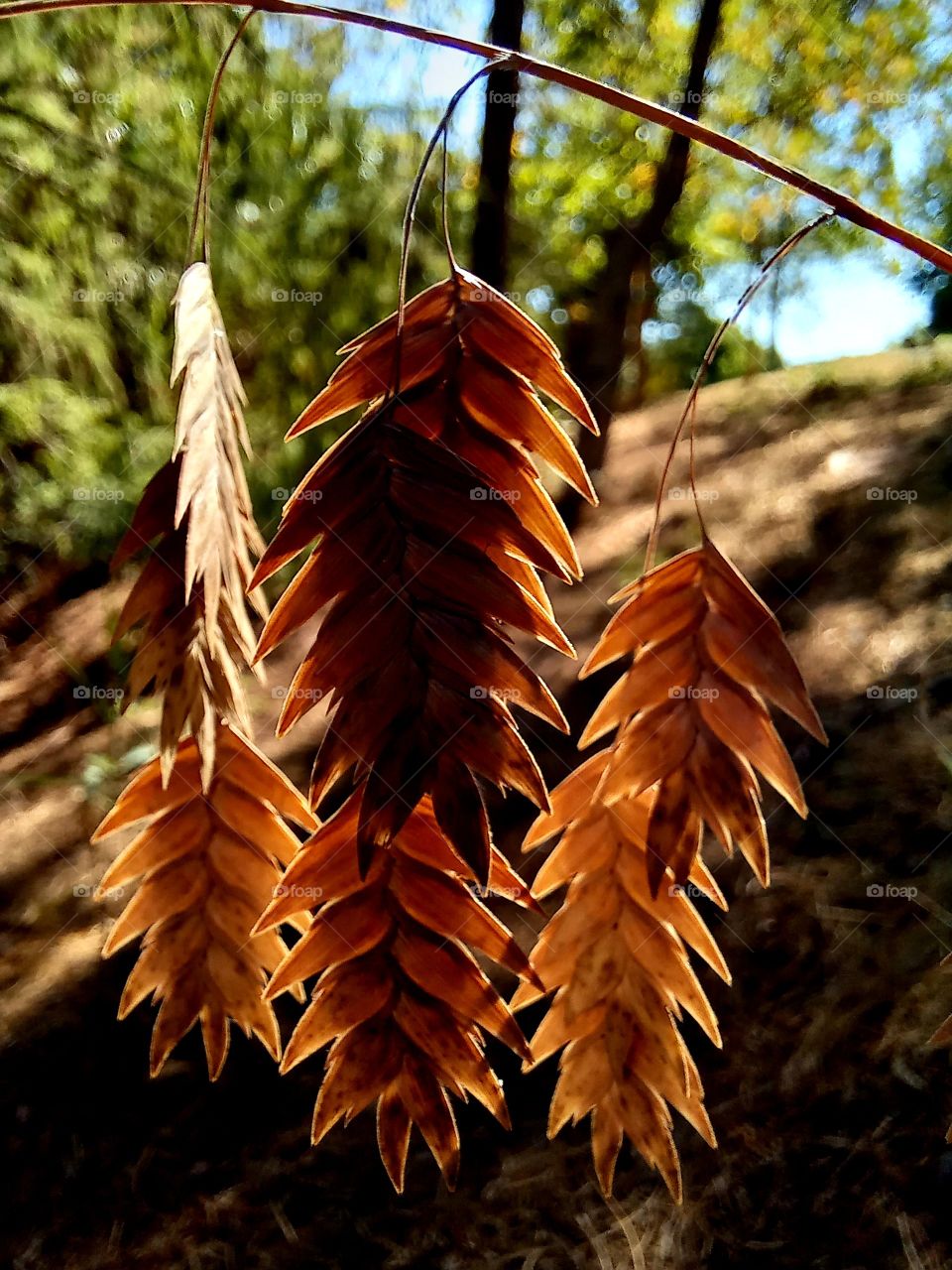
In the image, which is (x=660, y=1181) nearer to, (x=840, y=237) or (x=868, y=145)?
(x=868, y=145)

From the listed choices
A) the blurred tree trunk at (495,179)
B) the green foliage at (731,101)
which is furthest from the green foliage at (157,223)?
the green foliage at (731,101)

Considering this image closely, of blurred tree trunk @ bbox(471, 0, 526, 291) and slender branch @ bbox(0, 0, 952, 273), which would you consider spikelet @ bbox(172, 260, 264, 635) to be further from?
blurred tree trunk @ bbox(471, 0, 526, 291)

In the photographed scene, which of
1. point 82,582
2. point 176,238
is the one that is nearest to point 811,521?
point 176,238

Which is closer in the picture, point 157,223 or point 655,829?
point 655,829

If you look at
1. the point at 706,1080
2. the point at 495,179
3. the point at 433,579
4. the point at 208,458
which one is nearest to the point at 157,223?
the point at 495,179

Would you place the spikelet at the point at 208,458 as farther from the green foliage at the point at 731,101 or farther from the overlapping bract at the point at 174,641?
the green foliage at the point at 731,101

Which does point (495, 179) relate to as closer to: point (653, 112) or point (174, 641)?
point (653, 112)
